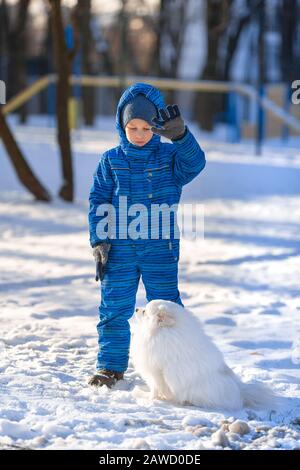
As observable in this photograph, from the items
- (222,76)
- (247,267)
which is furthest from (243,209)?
(222,76)

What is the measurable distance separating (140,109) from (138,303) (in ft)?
8.19

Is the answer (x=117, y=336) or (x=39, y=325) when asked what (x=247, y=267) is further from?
(x=117, y=336)

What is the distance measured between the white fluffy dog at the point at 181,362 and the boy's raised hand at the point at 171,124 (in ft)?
2.66

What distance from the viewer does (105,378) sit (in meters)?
4.69

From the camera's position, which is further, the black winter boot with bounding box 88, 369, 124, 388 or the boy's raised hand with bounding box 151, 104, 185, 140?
the black winter boot with bounding box 88, 369, 124, 388

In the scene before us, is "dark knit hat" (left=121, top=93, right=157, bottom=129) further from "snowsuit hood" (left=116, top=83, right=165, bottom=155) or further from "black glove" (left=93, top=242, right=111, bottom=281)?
"black glove" (left=93, top=242, right=111, bottom=281)

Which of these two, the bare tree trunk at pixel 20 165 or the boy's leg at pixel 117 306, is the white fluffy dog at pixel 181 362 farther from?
the bare tree trunk at pixel 20 165

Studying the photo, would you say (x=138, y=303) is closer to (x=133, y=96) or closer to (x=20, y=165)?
(x=133, y=96)

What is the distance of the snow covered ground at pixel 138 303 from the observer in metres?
3.93

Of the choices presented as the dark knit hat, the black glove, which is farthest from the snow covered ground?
the dark knit hat

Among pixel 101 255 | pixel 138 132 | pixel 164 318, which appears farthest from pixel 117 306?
pixel 138 132

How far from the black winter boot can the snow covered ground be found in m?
0.05

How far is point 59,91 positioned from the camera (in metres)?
12.6

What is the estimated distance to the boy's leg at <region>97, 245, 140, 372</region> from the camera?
15.4 ft
